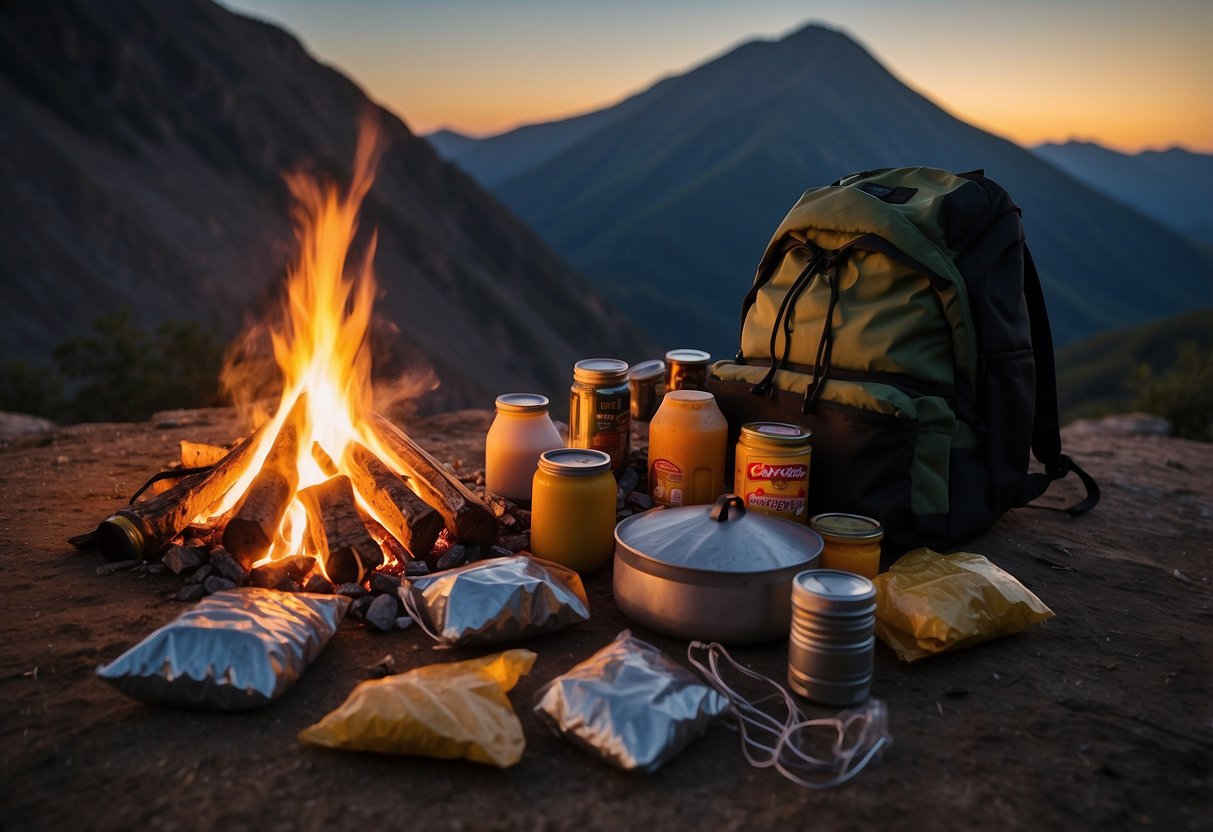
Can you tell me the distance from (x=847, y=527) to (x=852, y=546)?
0.11 meters

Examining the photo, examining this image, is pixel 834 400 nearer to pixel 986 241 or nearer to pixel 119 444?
pixel 986 241

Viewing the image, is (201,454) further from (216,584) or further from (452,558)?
(452,558)

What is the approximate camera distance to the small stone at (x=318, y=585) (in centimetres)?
363

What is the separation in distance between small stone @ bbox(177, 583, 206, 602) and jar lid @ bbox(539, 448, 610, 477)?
1451 mm

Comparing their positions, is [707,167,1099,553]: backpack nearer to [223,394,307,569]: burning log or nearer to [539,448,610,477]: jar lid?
[539,448,610,477]: jar lid

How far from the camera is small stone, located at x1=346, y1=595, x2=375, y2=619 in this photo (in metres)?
3.46

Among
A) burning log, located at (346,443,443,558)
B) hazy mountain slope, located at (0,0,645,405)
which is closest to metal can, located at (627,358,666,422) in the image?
burning log, located at (346,443,443,558)

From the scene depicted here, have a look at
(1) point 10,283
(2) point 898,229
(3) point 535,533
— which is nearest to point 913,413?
(2) point 898,229

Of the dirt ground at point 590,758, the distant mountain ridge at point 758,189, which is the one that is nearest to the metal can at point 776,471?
the dirt ground at point 590,758

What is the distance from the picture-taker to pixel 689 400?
399 centimetres

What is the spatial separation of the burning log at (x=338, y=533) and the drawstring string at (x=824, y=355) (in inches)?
80.7

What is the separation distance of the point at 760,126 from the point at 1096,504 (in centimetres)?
15651

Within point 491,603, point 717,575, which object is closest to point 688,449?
point 717,575

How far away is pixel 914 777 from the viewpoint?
8.25 ft
